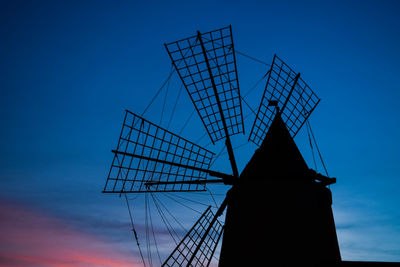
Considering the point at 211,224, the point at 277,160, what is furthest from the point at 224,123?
the point at 211,224

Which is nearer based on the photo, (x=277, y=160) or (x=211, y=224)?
(x=277, y=160)

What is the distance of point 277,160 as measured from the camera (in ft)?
21.5

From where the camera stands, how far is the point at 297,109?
Answer: 8398 millimetres

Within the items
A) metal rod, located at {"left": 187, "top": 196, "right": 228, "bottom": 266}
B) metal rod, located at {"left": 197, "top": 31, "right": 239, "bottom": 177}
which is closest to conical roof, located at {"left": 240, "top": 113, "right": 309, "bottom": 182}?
metal rod, located at {"left": 197, "top": 31, "right": 239, "bottom": 177}

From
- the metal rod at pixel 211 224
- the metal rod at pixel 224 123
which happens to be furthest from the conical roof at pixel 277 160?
the metal rod at pixel 211 224

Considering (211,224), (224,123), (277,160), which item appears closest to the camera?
(277,160)

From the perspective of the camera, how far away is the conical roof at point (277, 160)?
20.7 feet

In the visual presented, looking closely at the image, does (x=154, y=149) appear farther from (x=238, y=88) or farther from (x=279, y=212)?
(x=279, y=212)

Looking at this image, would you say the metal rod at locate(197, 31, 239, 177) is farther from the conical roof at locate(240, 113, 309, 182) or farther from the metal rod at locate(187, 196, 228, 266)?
the metal rod at locate(187, 196, 228, 266)

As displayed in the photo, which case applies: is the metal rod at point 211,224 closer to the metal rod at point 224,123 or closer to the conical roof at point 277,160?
the metal rod at point 224,123

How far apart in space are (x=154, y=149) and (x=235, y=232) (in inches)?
106

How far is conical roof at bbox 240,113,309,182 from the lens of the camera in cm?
630

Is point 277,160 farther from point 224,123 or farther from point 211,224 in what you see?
point 211,224

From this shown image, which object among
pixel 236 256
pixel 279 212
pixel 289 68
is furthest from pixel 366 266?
pixel 289 68
